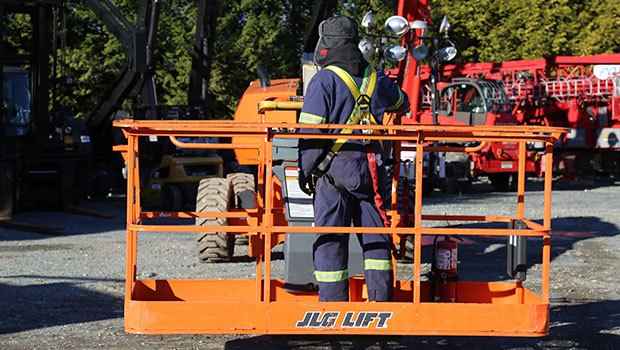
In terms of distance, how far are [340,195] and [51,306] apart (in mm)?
3768

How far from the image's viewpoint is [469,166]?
83.2 ft

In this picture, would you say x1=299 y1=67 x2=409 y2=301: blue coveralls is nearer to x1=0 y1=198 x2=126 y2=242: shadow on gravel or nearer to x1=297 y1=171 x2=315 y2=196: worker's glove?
x1=297 y1=171 x2=315 y2=196: worker's glove

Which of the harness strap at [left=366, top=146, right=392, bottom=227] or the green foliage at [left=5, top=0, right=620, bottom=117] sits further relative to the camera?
the green foliage at [left=5, top=0, right=620, bottom=117]

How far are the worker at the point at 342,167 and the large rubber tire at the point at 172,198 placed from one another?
12797 mm

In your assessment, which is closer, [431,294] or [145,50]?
[431,294]

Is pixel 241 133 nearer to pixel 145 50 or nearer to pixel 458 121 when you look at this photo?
pixel 145 50

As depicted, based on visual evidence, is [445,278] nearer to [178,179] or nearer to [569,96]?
[178,179]

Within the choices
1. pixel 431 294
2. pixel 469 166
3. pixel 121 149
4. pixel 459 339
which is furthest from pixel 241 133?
pixel 469 166

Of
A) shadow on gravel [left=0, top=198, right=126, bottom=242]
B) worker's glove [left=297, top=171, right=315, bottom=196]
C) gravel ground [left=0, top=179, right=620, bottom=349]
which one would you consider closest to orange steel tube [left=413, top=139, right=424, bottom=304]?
worker's glove [left=297, top=171, right=315, bottom=196]

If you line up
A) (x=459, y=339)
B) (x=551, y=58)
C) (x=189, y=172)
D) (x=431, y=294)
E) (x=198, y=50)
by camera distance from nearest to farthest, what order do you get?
1. (x=431, y=294)
2. (x=459, y=339)
3. (x=189, y=172)
4. (x=198, y=50)
5. (x=551, y=58)

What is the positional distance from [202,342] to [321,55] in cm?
249

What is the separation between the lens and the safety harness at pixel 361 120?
6.72 meters

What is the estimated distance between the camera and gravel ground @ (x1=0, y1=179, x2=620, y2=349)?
8055mm

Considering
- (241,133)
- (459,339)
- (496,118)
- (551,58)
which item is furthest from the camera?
A: (551,58)
